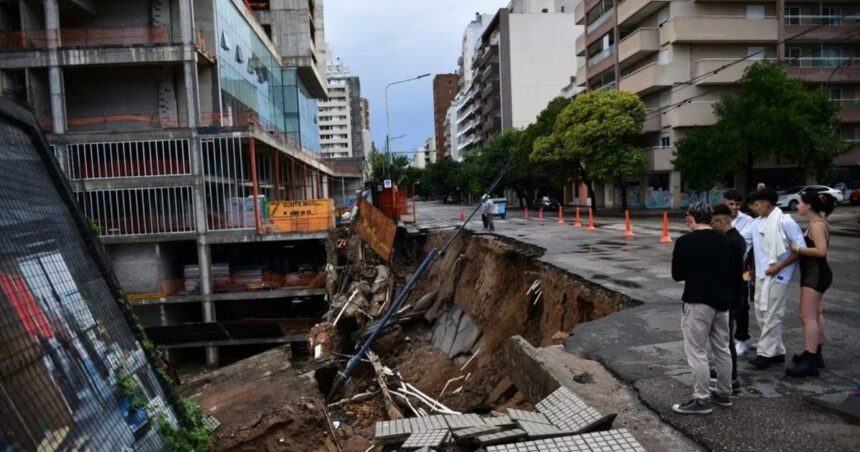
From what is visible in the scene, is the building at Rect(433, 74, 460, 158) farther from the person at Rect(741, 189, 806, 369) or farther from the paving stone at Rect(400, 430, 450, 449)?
the paving stone at Rect(400, 430, 450, 449)

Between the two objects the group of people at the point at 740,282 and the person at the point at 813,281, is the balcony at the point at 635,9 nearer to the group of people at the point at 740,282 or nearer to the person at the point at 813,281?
the group of people at the point at 740,282

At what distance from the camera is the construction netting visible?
3.84 metres

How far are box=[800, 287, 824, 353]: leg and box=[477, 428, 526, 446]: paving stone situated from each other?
2.78 m

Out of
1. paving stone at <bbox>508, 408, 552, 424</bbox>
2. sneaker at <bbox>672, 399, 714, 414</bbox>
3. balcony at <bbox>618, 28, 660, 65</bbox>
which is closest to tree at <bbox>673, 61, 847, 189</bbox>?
balcony at <bbox>618, 28, 660, 65</bbox>

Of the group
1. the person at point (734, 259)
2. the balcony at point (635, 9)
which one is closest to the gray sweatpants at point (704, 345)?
the person at point (734, 259)

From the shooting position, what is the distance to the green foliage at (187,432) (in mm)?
5281

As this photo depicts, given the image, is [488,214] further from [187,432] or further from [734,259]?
[734,259]

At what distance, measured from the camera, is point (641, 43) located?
3644cm

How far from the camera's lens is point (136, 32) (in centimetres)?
2244

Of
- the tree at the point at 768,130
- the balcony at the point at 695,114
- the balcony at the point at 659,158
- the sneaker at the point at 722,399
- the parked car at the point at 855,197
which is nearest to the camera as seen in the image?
the sneaker at the point at 722,399

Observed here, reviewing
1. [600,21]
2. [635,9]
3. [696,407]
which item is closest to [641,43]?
[635,9]

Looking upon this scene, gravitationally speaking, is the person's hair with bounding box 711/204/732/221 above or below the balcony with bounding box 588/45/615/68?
below

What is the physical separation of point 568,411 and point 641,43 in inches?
1458

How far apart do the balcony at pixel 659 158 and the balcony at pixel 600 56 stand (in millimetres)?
9189
